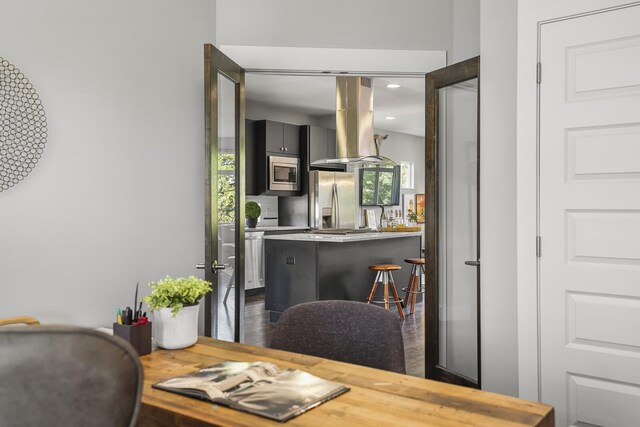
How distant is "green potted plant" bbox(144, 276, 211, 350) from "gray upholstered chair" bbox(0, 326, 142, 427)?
1022 millimetres

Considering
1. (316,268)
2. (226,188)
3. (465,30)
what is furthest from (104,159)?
(316,268)

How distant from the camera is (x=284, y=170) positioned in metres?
8.50

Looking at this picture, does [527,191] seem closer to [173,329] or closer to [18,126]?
[173,329]

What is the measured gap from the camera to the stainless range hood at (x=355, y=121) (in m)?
7.29

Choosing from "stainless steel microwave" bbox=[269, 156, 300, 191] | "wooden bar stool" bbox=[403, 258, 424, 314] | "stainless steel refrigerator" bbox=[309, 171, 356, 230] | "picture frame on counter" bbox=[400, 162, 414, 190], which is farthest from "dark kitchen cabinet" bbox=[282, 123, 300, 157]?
"picture frame on counter" bbox=[400, 162, 414, 190]

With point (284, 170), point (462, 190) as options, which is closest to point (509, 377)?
point (462, 190)

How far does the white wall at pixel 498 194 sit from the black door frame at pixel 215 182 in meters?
1.46

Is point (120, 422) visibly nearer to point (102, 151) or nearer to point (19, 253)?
point (19, 253)

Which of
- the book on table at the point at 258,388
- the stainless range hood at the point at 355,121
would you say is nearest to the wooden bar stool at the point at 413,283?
the stainless range hood at the point at 355,121

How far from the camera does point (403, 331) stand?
5457mm

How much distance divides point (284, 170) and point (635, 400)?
6607 mm

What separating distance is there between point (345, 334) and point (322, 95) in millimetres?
6347

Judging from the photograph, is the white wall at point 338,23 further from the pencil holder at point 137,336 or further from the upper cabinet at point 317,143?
the upper cabinet at point 317,143

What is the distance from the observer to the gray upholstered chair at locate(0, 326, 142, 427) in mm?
771
